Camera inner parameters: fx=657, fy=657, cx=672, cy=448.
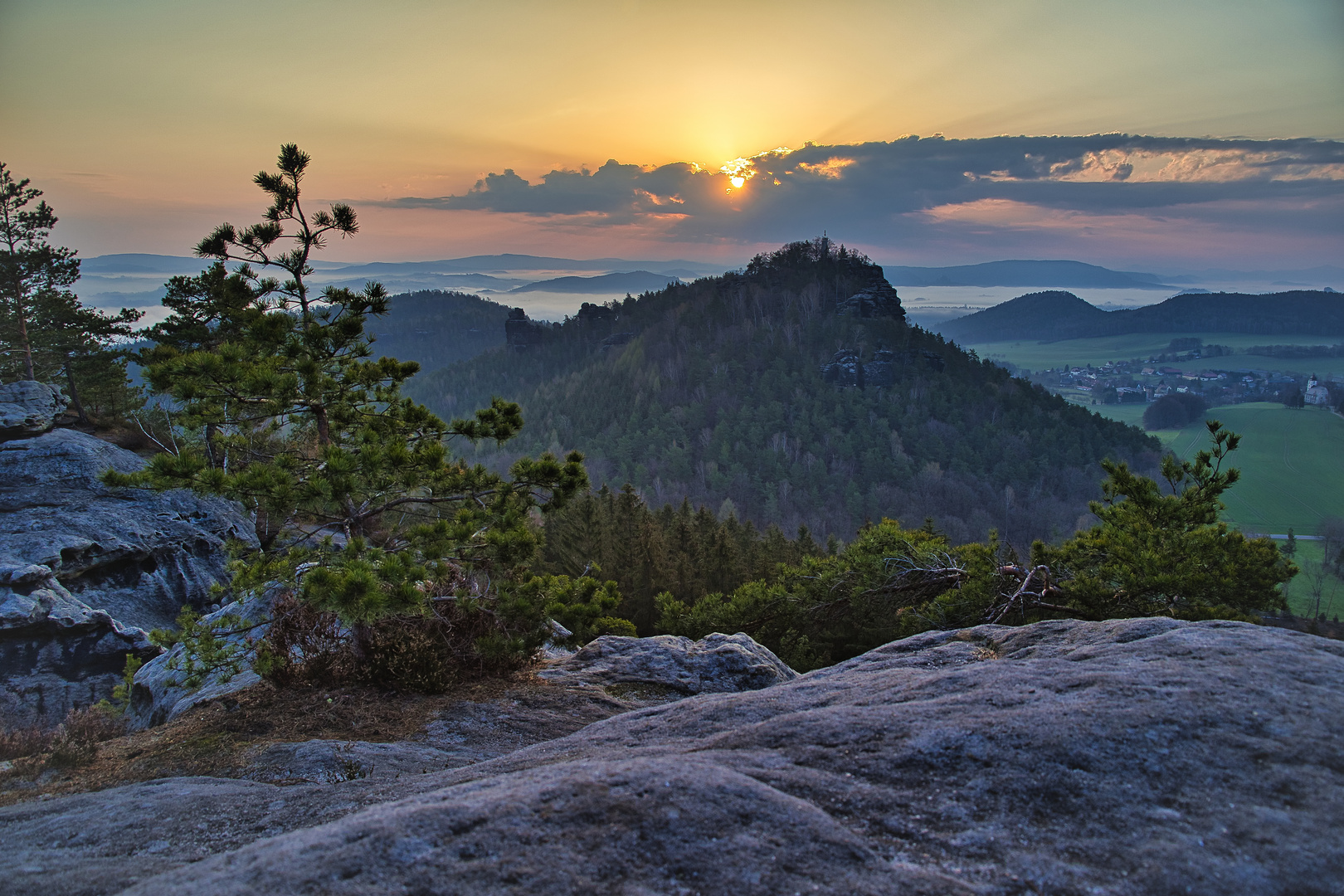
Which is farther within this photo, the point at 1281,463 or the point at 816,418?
the point at 816,418

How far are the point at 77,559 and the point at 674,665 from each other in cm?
1773

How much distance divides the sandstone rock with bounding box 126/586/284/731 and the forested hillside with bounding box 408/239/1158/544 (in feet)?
299

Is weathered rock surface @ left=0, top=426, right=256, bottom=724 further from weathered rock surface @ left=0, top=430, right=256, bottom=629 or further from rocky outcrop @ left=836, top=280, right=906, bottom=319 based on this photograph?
rocky outcrop @ left=836, top=280, right=906, bottom=319

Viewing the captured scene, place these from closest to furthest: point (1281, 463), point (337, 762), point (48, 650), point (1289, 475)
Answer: point (337, 762), point (48, 650), point (1289, 475), point (1281, 463)

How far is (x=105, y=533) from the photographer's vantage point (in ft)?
61.9

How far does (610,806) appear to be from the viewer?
3.93 meters

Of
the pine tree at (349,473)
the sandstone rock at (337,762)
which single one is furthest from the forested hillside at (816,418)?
the sandstone rock at (337,762)

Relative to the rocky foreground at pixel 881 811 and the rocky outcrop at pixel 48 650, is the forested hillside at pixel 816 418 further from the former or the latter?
the rocky foreground at pixel 881 811

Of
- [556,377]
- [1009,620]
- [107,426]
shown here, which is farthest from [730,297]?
[1009,620]

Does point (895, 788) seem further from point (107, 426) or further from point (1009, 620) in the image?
point (107, 426)

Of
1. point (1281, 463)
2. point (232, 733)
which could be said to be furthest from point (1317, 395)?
point (232, 733)

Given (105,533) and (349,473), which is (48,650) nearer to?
(105,533)

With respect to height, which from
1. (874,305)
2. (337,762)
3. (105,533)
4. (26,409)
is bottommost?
(105,533)

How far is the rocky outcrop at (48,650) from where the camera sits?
15992mm
